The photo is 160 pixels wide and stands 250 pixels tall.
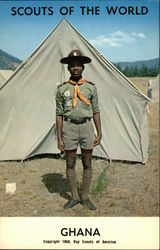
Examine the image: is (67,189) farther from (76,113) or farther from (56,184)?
(76,113)

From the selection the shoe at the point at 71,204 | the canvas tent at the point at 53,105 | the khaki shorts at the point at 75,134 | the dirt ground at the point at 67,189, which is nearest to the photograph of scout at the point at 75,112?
the khaki shorts at the point at 75,134

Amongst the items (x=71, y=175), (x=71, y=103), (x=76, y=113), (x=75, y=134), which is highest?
(x=71, y=103)

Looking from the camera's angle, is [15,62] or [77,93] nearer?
[77,93]

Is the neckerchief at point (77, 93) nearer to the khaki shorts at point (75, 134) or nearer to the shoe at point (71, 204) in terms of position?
the khaki shorts at point (75, 134)

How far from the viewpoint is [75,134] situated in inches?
216

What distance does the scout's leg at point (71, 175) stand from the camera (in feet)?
18.5

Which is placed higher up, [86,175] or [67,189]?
[86,175]

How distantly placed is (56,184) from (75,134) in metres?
1.76

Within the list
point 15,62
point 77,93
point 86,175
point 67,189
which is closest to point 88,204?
point 86,175

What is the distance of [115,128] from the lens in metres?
8.11

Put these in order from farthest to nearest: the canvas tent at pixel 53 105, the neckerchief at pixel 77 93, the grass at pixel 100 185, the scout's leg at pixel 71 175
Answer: the canvas tent at pixel 53 105 < the grass at pixel 100 185 < the scout's leg at pixel 71 175 < the neckerchief at pixel 77 93

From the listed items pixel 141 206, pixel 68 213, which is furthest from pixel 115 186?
pixel 68 213

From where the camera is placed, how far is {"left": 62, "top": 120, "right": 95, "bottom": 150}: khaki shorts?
5473 millimetres

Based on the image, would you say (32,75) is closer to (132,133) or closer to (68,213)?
(132,133)
